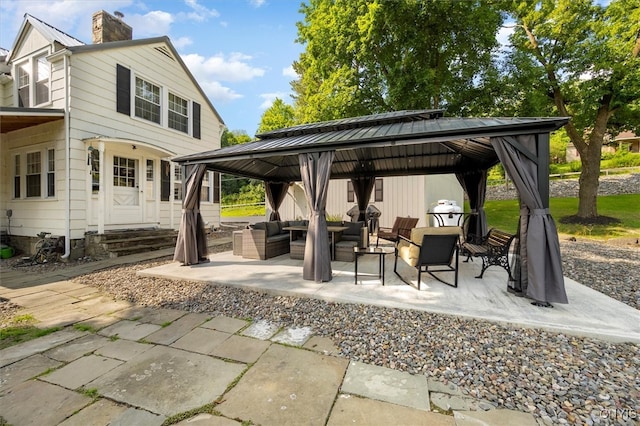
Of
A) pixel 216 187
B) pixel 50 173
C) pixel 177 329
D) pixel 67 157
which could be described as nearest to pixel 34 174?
pixel 50 173

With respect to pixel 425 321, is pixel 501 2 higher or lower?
higher

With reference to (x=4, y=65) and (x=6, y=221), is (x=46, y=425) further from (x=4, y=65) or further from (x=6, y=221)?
(x=4, y=65)

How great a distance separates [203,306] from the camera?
4.17 metres

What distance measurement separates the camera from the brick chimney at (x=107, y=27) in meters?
8.88

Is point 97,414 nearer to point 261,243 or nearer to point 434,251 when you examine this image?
point 434,251

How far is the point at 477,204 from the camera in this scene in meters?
7.50

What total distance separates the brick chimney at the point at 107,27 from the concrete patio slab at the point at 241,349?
10930 mm

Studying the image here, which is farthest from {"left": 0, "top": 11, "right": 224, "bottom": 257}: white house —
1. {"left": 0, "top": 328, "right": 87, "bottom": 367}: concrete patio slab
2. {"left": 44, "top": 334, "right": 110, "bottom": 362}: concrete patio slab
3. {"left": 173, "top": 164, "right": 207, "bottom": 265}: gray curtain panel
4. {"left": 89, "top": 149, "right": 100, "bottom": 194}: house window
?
{"left": 44, "top": 334, "right": 110, "bottom": 362}: concrete patio slab

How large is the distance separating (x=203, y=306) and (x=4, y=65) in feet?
38.4

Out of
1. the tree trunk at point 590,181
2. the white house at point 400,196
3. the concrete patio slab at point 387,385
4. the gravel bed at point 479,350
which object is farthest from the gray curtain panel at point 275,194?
the tree trunk at point 590,181

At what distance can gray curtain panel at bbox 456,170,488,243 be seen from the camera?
285 inches

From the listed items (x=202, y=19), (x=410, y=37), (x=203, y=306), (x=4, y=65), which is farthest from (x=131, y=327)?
(x=410, y=37)

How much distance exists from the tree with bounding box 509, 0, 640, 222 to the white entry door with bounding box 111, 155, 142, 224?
15.2m

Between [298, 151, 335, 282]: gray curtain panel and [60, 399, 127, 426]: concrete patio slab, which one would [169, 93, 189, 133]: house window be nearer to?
[298, 151, 335, 282]: gray curtain panel
